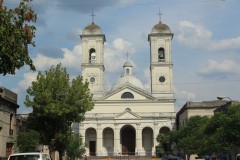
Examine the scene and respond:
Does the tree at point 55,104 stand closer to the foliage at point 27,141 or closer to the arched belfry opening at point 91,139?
the foliage at point 27,141

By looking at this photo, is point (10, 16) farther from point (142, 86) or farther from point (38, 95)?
point (142, 86)

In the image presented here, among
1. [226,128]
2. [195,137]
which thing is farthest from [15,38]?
[195,137]

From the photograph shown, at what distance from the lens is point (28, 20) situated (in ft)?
37.8

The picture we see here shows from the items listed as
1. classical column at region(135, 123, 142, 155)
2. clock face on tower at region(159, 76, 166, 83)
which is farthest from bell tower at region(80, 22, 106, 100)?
clock face on tower at region(159, 76, 166, 83)

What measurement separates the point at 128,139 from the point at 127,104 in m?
7.56

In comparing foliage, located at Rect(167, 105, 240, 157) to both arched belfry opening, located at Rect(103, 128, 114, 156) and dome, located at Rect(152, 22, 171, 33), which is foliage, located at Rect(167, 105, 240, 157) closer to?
arched belfry opening, located at Rect(103, 128, 114, 156)

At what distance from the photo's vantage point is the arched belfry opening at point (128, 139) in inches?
3499

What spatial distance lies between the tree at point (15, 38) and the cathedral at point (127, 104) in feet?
247

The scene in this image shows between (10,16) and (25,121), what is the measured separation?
1204 inches

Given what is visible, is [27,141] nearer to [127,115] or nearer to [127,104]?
[127,115]

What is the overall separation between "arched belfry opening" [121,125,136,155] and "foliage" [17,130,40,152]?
54294mm

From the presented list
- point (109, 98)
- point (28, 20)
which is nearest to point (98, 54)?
point (109, 98)

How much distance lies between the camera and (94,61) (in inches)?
3575

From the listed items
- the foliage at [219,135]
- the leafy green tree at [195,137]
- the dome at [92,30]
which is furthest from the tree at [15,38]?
the dome at [92,30]
